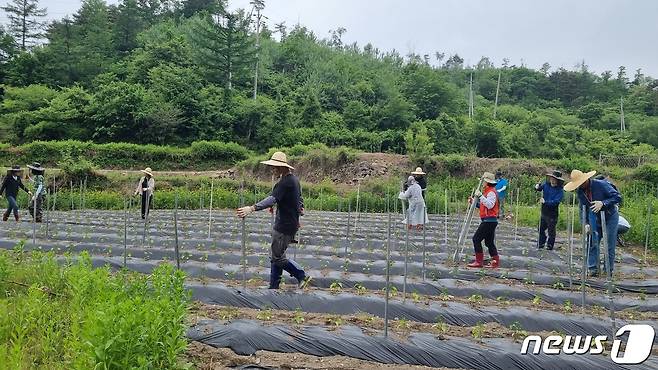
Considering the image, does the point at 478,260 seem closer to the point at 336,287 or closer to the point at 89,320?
the point at 336,287

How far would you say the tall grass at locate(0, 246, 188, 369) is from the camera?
2.86m

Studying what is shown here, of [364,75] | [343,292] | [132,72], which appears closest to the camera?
[343,292]

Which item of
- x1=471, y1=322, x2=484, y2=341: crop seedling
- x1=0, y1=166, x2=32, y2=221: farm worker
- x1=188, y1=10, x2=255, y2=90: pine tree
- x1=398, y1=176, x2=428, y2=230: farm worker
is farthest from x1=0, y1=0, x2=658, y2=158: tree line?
x1=471, y1=322, x2=484, y2=341: crop seedling

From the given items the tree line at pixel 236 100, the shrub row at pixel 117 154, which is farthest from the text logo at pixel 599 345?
the shrub row at pixel 117 154

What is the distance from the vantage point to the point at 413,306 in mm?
4871

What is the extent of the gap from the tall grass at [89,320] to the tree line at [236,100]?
19.9 metres

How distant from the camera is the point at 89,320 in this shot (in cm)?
297

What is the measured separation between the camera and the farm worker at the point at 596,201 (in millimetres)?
6273

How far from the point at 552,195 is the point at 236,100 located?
82.4 feet

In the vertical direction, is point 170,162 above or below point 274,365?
above

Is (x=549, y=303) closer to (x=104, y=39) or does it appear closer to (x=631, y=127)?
(x=631, y=127)

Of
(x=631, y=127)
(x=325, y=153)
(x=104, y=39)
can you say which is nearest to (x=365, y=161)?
(x=325, y=153)

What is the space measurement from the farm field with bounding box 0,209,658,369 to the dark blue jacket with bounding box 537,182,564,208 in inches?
31.9

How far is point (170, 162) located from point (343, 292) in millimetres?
21917
